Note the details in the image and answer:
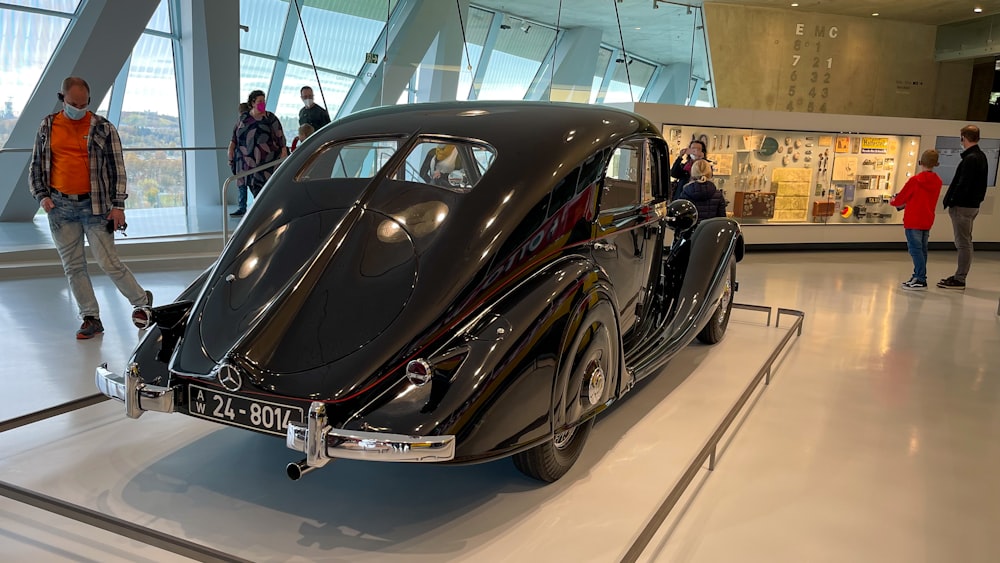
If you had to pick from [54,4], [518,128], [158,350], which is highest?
[54,4]

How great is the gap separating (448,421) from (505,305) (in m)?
0.54

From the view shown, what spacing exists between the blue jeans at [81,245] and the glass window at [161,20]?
21.0 feet

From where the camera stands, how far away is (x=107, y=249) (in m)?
4.91

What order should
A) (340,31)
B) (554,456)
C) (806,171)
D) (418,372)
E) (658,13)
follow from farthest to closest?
(658,13), (340,31), (806,171), (554,456), (418,372)

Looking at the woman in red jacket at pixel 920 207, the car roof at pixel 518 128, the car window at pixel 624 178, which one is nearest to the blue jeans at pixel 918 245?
the woman in red jacket at pixel 920 207

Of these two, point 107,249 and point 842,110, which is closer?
point 107,249

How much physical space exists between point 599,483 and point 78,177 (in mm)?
3873

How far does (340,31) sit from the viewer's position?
11648 mm

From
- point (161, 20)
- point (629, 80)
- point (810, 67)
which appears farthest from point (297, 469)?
point (810, 67)

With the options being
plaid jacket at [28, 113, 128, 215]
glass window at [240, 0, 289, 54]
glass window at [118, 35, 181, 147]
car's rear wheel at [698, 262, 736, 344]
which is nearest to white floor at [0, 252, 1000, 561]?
car's rear wheel at [698, 262, 736, 344]

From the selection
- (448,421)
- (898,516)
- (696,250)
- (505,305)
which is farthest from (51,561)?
(696,250)

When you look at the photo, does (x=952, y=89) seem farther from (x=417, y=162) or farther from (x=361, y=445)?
(x=361, y=445)

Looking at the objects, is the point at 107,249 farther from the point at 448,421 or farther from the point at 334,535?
the point at 448,421

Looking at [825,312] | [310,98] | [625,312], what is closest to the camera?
[625,312]
